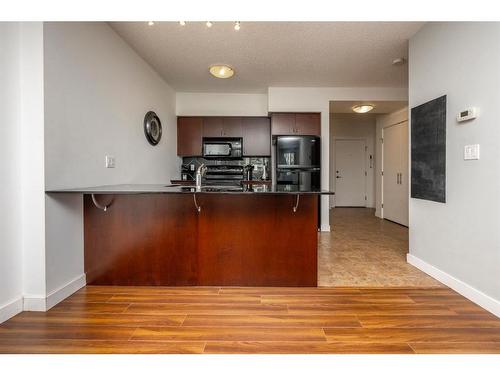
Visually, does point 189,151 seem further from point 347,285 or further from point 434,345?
point 434,345

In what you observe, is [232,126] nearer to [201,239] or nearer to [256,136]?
[256,136]

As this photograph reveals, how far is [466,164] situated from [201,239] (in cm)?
223

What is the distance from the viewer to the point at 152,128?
4.01 m

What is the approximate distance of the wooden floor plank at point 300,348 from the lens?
4.88 feet

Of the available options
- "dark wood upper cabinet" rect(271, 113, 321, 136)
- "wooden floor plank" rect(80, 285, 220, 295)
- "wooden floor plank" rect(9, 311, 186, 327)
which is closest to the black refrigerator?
"dark wood upper cabinet" rect(271, 113, 321, 136)

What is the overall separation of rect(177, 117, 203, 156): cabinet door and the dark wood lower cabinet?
2987 millimetres

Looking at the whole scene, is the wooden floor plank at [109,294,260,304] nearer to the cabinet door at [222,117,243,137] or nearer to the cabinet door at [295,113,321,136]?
the cabinet door at [295,113,321,136]

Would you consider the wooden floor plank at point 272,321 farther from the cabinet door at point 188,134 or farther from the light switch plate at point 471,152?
the cabinet door at point 188,134

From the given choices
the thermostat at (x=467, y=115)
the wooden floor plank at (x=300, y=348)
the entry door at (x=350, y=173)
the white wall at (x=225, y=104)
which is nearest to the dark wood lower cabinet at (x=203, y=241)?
the wooden floor plank at (x=300, y=348)

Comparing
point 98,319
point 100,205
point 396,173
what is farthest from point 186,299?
point 396,173

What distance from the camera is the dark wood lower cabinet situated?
241 centimetres

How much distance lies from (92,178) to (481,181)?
3148 mm

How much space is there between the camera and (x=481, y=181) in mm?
2027

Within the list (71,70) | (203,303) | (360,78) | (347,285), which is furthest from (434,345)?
(360,78)
